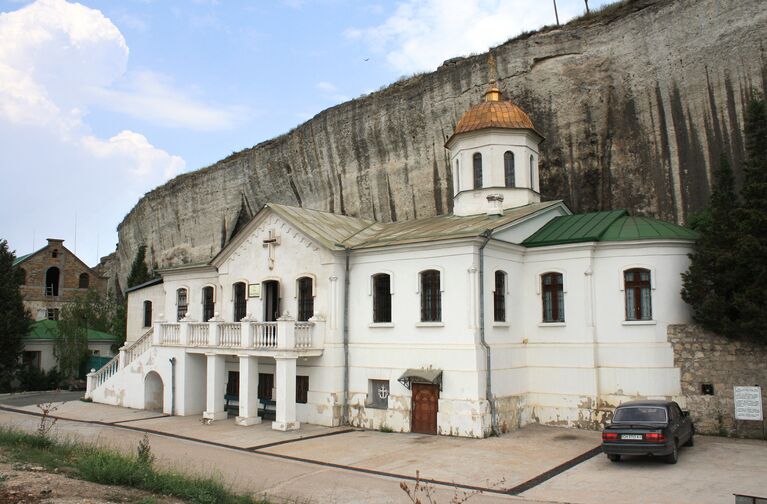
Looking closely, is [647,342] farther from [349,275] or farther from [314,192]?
[314,192]

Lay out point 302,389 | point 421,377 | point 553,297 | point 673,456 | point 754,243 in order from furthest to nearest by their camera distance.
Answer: point 302,389 → point 553,297 → point 421,377 → point 754,243 → point 673,456

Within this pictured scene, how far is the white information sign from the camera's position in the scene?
58.9ft

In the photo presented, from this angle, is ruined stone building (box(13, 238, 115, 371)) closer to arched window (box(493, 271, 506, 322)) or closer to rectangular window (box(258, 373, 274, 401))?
rectangular window (box(258, 373, 274, 401))

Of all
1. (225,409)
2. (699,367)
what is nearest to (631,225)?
(699,367)

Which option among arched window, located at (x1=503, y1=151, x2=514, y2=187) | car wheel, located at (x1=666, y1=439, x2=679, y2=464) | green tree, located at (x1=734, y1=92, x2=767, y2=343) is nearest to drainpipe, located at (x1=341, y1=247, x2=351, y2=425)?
arched window, located at (x1=503, y1=151, x2=514, y2=187)

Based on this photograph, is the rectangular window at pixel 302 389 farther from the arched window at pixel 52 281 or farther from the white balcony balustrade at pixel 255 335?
the arched window at pixel 52 281

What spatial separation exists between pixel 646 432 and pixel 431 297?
813 cm

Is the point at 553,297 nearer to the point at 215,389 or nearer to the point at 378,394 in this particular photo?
the point at 378,394

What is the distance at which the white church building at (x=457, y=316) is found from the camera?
20.2 m

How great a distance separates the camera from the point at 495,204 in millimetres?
24328

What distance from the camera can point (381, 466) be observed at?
15.7 meters

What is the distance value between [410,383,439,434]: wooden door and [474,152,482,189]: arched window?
347 inches

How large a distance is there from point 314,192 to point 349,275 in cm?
2485

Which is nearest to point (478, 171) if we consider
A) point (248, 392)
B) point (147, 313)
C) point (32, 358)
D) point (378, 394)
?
point (378, 394)
